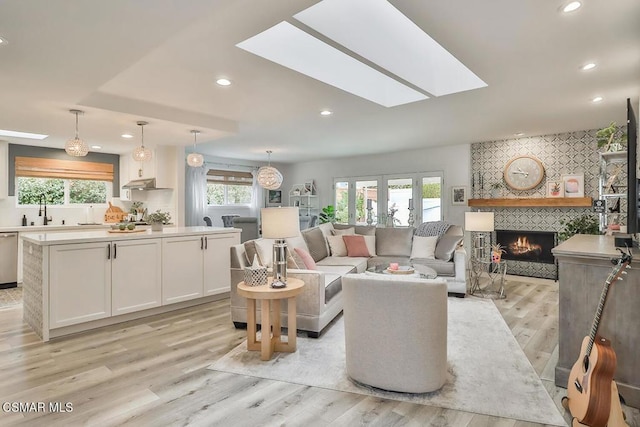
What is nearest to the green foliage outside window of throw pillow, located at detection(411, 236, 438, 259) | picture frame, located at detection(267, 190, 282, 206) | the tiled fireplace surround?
picture frame, located at detection(267, 190, 282, 206)

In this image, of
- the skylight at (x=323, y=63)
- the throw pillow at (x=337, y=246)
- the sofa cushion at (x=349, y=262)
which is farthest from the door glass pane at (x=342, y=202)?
the skylight at (x=323, y=63)

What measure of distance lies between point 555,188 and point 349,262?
4.02 m

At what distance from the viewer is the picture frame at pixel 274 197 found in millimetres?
10016

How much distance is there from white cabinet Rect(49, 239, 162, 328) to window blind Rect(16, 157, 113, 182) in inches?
160

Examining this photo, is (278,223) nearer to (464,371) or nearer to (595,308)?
(464,371)

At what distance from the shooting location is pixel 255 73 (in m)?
3.29

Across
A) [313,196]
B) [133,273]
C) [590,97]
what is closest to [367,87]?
[590,97]

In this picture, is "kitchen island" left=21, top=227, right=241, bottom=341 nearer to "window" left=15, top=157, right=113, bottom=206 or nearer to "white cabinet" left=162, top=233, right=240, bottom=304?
"white cabinet" left=162, top=233, right=240, bottom=304

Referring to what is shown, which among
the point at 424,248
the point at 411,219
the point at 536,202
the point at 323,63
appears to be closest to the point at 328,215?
the point at 411,219

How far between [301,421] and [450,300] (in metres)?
3.23

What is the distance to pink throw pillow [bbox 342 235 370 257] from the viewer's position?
559 centimetres

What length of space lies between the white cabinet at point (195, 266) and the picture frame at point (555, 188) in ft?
17.6


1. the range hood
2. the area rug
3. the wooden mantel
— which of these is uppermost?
the range hood

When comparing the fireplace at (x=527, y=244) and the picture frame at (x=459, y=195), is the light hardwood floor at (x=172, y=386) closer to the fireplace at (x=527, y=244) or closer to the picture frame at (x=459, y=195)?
the fireplace at (x=527, y=244)
